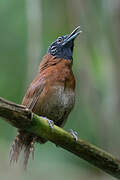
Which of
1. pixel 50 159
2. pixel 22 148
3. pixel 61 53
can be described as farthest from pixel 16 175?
pixel 61 53

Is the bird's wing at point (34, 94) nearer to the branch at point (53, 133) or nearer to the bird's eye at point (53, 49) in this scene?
the bird's eye at point (53, 49)

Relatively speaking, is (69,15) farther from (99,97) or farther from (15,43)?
(15,43)

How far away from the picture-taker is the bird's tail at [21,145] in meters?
3.67

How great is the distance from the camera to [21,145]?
3787 millimetres

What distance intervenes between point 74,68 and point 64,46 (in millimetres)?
588

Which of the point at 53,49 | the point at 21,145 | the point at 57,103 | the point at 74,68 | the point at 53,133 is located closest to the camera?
the point at 53,133

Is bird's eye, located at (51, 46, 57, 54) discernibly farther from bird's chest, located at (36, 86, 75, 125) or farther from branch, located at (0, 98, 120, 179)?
branch, located at (0, 98, 120, 179)

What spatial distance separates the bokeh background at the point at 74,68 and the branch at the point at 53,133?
2.57 feet

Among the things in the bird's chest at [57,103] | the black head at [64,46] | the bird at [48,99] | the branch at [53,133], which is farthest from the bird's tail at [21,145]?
the black head at [64,46]

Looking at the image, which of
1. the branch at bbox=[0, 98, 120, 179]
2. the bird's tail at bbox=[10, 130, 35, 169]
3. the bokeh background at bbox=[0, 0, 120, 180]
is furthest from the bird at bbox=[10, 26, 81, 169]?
the branch at bbox=[0, 98, 120, 179]

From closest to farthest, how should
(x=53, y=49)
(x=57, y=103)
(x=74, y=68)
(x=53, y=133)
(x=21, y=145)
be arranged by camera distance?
(x=53, y=133)
(x=21, y=145)
(x=57, y=103)
(x=53, y=49)
(x=74, y=68)

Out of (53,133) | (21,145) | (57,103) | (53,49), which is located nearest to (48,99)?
(57,103)

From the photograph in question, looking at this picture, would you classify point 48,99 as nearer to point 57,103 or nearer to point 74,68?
point 57,103

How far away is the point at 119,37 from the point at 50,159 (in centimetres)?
181
